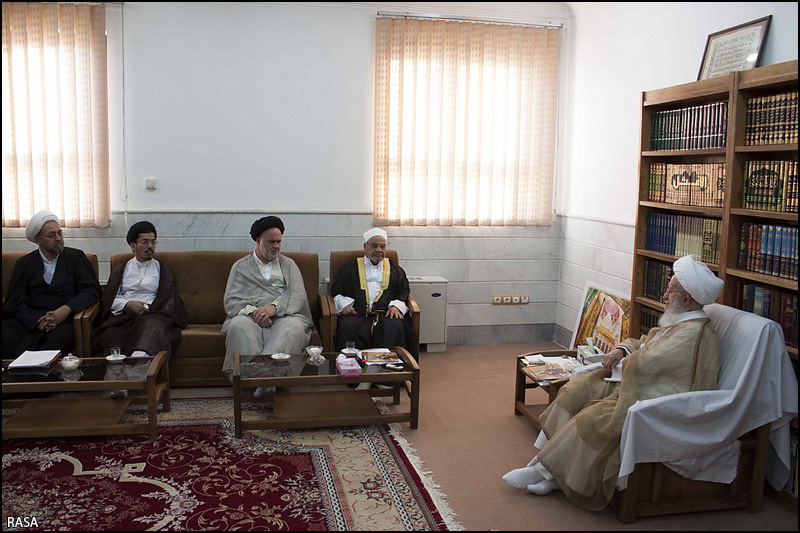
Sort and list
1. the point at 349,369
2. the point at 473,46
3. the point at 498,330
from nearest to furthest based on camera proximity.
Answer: the point at 349,369 → the point at 473,46 → the point at 498,330

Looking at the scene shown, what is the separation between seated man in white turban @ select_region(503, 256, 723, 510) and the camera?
10.5ft

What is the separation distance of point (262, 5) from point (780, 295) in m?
4.28

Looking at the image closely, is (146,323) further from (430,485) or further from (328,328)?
(430,485)

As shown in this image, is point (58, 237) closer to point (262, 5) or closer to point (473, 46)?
point (262, 5)

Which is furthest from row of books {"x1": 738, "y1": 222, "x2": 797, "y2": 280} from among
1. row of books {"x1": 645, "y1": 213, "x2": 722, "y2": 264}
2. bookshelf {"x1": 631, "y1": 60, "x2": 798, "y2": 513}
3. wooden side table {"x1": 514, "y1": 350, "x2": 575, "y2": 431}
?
wooden side table {"x1": 514, "y1": 350, "x2": 575, "y2": 431}

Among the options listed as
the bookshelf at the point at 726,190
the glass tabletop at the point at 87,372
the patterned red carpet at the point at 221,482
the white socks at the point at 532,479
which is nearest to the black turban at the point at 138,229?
the glass tabletop at the point at 87,372

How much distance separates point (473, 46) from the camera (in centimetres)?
604

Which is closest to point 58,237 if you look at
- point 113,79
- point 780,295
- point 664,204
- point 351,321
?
point 113,79

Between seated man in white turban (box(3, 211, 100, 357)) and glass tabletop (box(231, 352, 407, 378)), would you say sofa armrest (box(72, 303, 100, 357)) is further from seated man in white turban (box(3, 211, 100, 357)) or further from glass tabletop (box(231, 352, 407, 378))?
glass tabletop (box(231, 352, 407, 378))

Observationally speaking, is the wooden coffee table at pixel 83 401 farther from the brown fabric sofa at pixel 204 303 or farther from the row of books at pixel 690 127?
the row of books at pixel 690 127

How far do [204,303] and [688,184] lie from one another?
11.2 feet

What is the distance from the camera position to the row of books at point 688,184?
151 inches

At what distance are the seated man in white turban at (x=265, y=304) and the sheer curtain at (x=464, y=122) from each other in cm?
119

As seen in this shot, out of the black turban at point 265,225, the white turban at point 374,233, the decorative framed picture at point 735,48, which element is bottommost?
the white turban at point 374,233
